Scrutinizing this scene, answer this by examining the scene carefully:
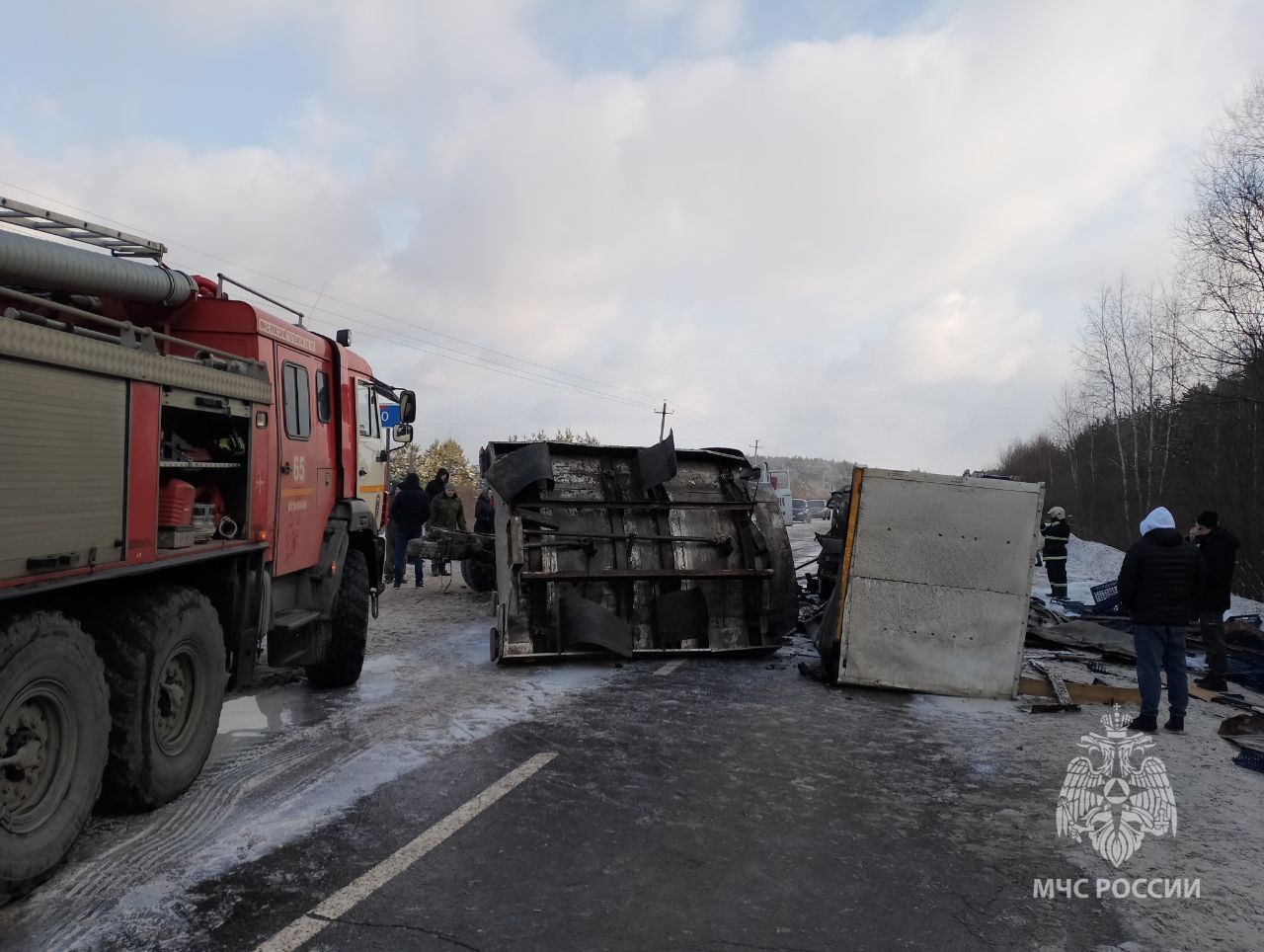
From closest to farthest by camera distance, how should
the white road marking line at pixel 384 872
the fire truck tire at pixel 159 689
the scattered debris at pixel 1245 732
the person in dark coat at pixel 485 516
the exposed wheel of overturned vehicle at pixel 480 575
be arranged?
the white road marking line at pixel 384 872 → the fire truck tire at pixel 159 689 → the scattered debris at pixel 1245 732 → the exposed wheel of overturned vehicle at pixel 480 575 → the person in dark coat at pixel 485 516

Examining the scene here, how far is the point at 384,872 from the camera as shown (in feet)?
12.2

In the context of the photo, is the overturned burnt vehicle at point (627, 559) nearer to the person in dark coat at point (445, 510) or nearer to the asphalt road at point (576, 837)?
the asphalt road at point (576, 837)

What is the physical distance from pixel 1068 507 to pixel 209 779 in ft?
175

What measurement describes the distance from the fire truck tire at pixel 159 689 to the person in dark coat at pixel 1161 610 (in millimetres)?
6597

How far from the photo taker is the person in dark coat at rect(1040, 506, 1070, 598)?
16.0m

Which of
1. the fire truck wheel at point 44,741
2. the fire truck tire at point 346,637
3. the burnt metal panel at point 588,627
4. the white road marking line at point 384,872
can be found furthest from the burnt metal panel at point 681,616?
the fire truck wheel at point 44,741

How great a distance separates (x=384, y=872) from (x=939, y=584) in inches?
222

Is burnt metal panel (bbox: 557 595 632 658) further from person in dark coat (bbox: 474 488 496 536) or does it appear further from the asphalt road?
person in dark coat (bbox: 474 488 496 536)

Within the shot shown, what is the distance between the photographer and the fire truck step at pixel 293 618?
6.09 metres

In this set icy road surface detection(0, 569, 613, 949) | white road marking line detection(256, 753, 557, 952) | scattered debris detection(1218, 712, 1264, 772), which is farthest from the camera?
scattered debris detection(1218, 712, 1264, 772)

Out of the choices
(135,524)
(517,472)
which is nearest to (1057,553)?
(517,472)

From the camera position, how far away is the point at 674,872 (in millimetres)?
3838

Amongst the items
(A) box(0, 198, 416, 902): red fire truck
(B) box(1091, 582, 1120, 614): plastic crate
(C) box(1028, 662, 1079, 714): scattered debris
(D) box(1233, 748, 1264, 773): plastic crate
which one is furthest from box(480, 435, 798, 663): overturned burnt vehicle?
(B) box(1091, 582, 1120, 614): plastic crate

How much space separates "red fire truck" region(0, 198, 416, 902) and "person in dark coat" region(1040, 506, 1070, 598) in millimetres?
13691
